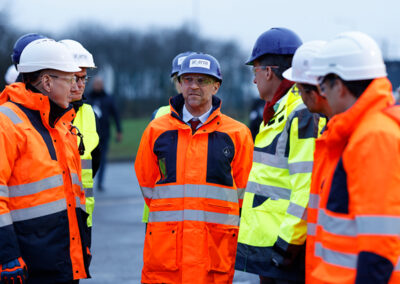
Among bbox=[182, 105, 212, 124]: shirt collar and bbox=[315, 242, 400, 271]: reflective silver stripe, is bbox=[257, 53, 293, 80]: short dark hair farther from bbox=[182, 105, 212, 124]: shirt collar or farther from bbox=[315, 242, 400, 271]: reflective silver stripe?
bbox=[315, 242, 400, 271]: reflective silver stripe

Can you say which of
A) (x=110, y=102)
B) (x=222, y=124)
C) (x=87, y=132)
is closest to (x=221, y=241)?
(x=222, y=124)

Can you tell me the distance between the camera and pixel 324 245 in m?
2.75

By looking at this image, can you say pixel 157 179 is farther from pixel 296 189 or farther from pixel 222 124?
pixel 296 189

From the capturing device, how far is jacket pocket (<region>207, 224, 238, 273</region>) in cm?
427

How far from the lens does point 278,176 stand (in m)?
3.73

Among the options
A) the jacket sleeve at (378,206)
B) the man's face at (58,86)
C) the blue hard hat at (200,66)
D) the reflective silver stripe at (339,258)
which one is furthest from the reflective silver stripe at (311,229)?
the man's face at (58,86)

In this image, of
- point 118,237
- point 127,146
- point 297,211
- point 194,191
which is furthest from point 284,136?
point 127,146

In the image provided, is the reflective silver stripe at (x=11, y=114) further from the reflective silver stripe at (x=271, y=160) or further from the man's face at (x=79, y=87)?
the reflective silver stripe at (x=271, y=160)

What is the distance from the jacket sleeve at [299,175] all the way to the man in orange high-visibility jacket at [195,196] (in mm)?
807

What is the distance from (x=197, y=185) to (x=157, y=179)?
15.3 inches

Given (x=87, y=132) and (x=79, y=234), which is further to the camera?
(x=87, y=132)

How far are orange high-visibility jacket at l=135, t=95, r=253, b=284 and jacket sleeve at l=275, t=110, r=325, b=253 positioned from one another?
81 cm

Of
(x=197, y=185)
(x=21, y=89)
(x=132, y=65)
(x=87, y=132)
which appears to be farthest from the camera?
(x=132, y=65)

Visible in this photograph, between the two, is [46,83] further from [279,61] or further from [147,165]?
[279,61]
